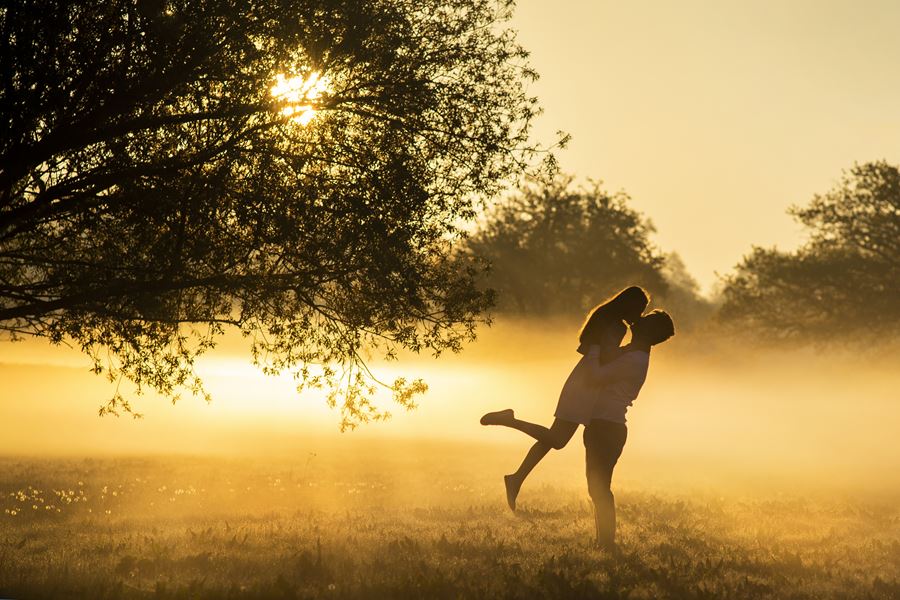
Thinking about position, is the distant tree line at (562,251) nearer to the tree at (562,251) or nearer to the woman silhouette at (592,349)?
the tree at (562,251)

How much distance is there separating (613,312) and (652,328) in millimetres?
426

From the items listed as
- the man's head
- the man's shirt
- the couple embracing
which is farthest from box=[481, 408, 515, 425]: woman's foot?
the man's head

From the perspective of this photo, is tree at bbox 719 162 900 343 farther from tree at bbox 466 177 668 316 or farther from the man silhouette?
the man silhouette

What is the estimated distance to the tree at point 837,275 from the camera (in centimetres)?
4038

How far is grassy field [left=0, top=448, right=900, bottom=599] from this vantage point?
28.4ft

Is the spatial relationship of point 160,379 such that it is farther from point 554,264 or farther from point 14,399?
point 554,264

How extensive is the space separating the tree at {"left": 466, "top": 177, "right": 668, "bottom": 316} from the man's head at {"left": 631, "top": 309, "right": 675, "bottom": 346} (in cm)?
5121

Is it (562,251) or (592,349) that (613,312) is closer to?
(592,349)

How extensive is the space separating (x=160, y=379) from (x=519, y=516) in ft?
17.1

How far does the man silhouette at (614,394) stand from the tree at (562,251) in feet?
168

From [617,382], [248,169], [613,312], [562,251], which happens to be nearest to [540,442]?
Result: [617,382]

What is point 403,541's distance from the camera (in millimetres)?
10680

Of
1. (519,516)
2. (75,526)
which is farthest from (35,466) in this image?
(519,516)

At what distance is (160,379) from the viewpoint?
1316 cm
